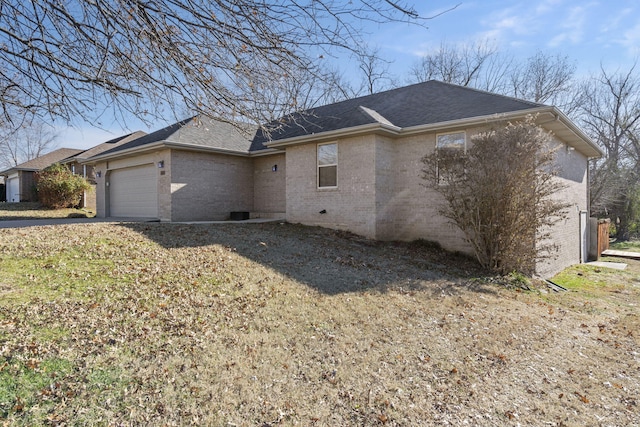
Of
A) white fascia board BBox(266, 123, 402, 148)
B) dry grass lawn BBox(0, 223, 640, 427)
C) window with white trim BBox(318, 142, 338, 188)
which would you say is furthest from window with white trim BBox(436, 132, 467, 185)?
window with white trim BBox(318, 142, 338, 188)

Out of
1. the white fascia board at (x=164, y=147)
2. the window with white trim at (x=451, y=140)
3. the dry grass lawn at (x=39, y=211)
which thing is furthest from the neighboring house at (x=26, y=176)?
the window with white trim at (x=451, y=140)

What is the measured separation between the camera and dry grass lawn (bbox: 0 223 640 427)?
328 cm

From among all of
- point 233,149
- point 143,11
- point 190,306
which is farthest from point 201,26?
point 233,149

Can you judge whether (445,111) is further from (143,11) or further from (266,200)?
(143,11)

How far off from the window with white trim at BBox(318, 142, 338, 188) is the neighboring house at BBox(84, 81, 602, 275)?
0.03m

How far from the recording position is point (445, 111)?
11.4 m

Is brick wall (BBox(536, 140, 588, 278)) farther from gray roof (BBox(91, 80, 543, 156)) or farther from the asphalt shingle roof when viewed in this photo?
the asphalt shingle roof

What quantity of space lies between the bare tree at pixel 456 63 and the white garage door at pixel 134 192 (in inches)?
829

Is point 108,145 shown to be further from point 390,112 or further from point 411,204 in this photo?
point 411,204

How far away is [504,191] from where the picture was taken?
28.2ft

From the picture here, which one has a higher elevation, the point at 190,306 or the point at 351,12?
the point at 351,12

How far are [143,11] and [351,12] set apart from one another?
2.06 meters

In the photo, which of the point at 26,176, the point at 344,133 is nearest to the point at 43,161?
the point at 26,176

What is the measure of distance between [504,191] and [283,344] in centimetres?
651
